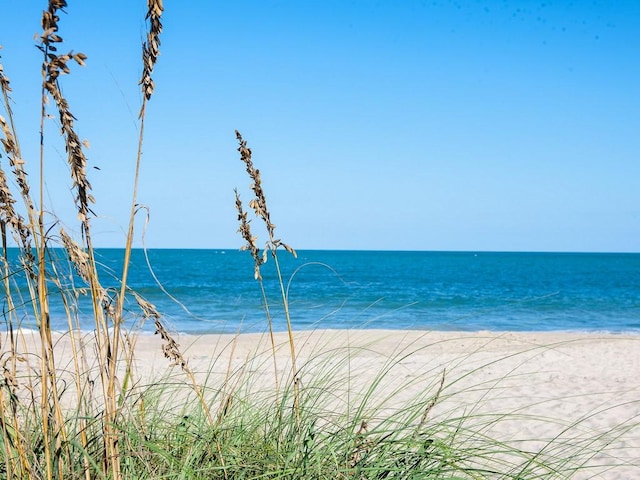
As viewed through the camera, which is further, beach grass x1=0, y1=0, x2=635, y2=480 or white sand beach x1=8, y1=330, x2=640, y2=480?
white sand beach x1=8, y1=330, x2=640, y2=480

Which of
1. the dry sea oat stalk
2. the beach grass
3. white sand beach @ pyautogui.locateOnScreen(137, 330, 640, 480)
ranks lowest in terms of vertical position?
white sand beach @ pyautogui.locateOnScreen(137, 330, 640, 480)

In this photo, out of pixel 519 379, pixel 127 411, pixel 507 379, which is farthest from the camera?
pixel 507 379

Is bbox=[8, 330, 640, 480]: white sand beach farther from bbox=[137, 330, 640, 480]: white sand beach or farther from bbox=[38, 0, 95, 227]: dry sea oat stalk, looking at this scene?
bbox=[38, 0, 95, 227]: dry sea oat stalk

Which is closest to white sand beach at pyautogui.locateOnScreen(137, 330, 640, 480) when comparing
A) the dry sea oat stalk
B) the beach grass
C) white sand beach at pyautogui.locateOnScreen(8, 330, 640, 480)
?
white sand beach at pyautogui.locateOnScreen(8, 330, 640, 480)

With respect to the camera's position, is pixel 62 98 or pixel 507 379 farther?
pixel 507 379

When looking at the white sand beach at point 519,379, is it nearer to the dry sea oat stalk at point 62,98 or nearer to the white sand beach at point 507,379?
the white sand beach at point 507,379

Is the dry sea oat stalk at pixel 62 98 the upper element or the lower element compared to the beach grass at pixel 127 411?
upper

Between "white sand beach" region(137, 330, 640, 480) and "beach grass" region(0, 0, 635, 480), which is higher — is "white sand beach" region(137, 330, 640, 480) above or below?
below

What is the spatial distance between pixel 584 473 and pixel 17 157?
17.0 ft

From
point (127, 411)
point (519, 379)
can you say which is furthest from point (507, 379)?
point (127, 411)

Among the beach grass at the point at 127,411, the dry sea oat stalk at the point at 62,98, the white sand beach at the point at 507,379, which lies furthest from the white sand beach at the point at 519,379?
the dry sea oat stalk at the point at 62,98

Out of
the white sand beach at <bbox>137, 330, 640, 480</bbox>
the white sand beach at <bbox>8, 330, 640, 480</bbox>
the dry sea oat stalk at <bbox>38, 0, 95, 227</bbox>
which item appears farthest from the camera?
the white sand beach at <bbox>137, 330, 640, 480</bbox>

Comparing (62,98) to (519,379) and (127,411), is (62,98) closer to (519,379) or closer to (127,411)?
(127,411)

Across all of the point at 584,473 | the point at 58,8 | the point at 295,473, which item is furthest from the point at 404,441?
the point at 584,473
